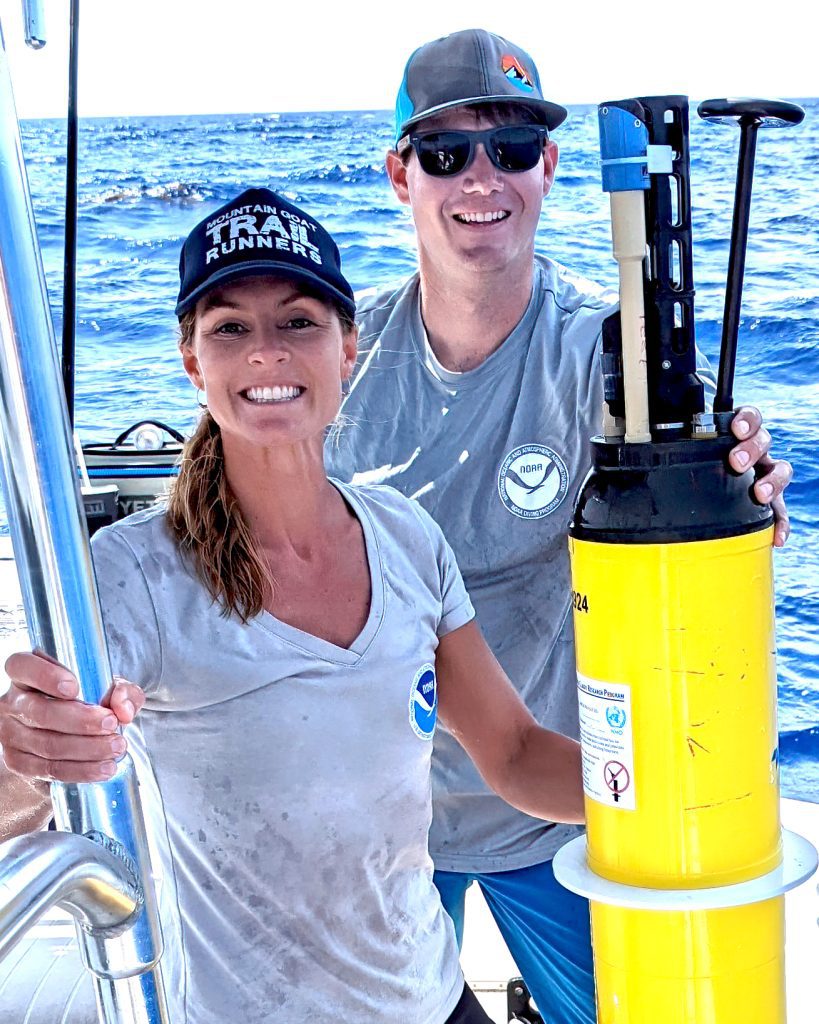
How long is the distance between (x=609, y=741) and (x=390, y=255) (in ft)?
44.2

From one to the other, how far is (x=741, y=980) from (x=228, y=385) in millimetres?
650

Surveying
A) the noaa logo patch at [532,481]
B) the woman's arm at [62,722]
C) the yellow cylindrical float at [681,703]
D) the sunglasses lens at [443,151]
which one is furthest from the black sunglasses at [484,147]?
the woman's arm at [62,722]

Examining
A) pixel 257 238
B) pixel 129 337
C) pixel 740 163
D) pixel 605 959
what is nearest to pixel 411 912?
pixel 605 959

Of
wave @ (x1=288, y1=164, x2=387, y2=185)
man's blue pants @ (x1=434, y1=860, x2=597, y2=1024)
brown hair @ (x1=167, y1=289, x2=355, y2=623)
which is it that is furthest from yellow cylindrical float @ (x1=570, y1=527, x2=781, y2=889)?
wave @ (x1=288, y1=164, x2=387, y2=185)

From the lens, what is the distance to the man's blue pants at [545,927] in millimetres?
1787

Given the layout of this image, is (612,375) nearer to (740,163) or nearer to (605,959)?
(740,163)

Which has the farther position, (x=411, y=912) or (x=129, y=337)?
(x=129, y=337)

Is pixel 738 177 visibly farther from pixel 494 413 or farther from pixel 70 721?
pixel 494 413

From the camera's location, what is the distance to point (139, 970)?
0.70 metres

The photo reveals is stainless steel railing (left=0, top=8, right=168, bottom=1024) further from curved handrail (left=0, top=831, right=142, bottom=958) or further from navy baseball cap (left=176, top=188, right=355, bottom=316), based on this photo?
navy baseball cap (left=176, top=188, right=355, bottom=316)

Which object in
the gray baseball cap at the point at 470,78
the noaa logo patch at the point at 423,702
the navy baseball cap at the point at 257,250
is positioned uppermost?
the gray baseball cap at the point at 470,78

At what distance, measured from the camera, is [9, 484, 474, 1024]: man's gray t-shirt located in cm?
108

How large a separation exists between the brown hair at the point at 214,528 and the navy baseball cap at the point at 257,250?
0.03 meters

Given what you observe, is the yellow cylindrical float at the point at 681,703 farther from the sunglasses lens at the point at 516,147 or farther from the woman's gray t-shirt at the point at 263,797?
the sunglasses lens at the point at 516,147
